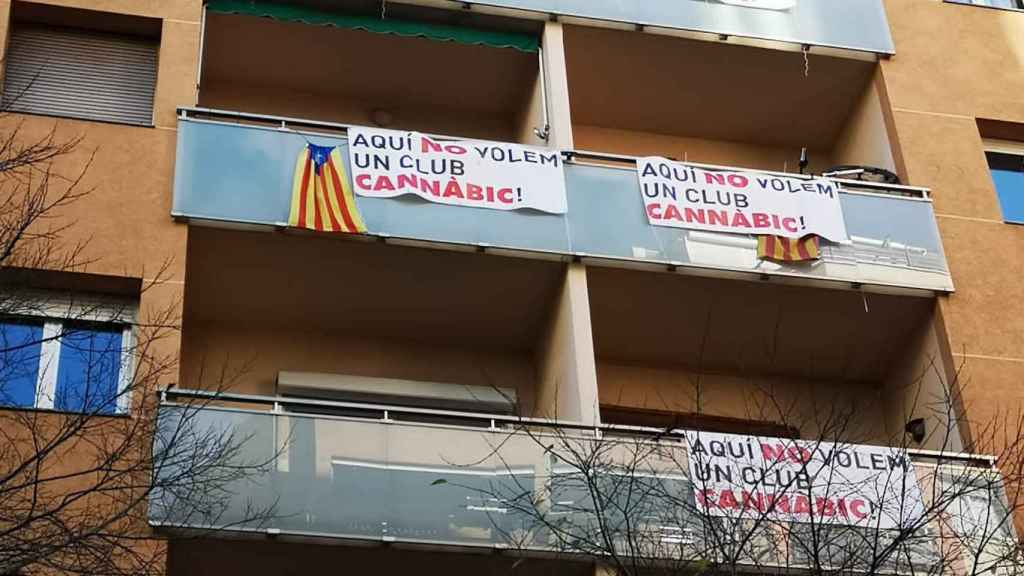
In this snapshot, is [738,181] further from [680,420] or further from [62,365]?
[62,365]

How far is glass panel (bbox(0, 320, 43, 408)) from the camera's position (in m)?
14.1

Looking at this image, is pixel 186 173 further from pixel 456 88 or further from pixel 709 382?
pixel 709 382

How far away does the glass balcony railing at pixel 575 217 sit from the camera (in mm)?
15672

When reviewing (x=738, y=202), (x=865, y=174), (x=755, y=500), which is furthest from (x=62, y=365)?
(x=865, y=174)

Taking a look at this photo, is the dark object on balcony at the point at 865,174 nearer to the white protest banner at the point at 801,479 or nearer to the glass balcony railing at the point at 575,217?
the glass balcony railing at the point at 575,217

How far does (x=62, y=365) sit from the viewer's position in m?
14.6

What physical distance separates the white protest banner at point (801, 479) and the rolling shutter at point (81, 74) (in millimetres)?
6712

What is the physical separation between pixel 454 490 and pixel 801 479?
10.5 ft

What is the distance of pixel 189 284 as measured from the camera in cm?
1625

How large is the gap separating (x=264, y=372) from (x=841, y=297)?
622 cm

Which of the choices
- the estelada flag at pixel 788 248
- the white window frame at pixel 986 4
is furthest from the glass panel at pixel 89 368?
the white window frame at pixel 986 4

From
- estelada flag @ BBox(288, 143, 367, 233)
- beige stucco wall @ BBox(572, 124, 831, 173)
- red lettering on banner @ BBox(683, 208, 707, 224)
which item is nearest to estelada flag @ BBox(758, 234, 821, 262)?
red lettering on banner @ BBox(683, 208, 707, 224)

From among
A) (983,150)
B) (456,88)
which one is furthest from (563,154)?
(983,150)

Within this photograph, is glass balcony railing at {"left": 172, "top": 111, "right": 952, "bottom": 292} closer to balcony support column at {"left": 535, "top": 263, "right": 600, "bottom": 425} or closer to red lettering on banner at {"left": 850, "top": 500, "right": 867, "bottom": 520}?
balcony support column at {"left": 535, "top": 263, "right": 600, "bottom": 425}
